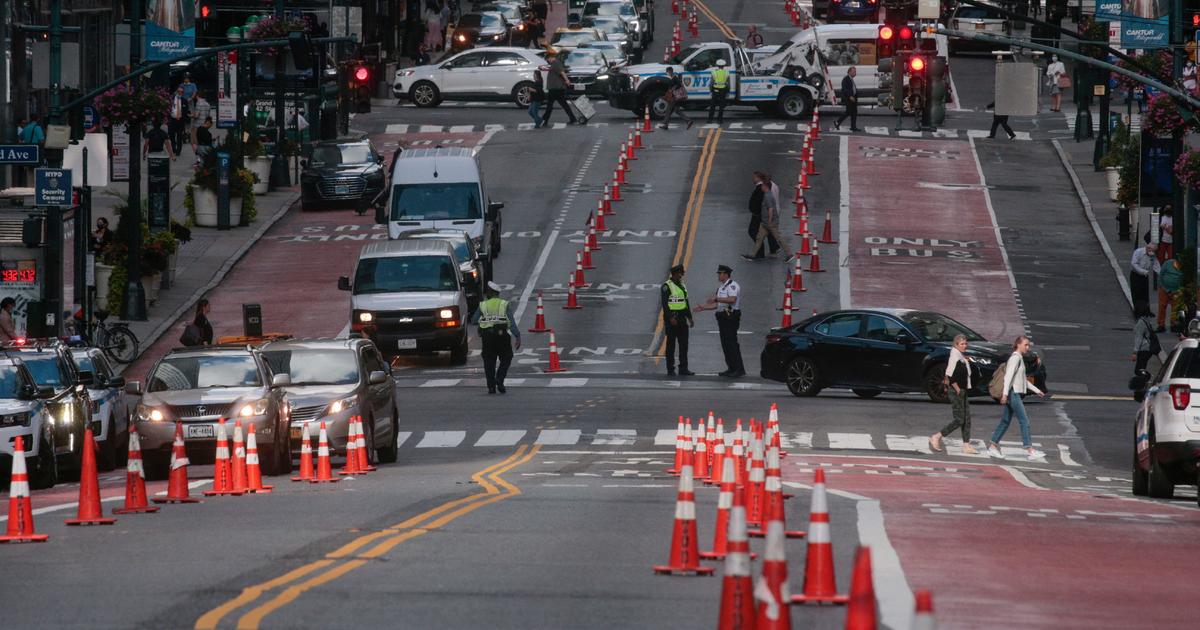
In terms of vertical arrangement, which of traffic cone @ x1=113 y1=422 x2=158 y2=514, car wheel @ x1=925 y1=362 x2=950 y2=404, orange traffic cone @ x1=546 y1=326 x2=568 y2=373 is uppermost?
traffic cone @ x1=113 y1=422 x2=158 y2=514

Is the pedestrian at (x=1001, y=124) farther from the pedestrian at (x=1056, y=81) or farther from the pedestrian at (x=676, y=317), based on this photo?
the pedestrian at (x=676, y=317)

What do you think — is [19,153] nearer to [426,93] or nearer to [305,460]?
[305,460]

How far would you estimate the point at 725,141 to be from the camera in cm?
6206

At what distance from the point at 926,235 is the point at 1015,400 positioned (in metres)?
23.5

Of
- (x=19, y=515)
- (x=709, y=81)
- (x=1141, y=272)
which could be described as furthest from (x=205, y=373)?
(x=709, y=81)

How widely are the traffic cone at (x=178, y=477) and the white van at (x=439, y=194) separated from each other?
78.5ft

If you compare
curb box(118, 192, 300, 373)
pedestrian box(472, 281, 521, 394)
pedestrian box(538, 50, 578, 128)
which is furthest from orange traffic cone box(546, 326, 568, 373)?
pedestrian box(538, 50, 578, 128)

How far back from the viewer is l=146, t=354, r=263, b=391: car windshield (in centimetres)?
2327

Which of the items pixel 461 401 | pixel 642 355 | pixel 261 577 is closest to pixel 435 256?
pixel 642 355

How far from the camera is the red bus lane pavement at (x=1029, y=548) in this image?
12266 millimetres

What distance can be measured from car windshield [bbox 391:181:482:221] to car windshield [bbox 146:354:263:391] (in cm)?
1982

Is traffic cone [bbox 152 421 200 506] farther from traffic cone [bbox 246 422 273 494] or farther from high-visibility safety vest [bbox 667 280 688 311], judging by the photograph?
high-visibility safety vest [bbox 667 280 688 311]

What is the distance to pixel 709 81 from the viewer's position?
6569 cm

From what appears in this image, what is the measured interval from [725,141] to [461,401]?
31.1 m
